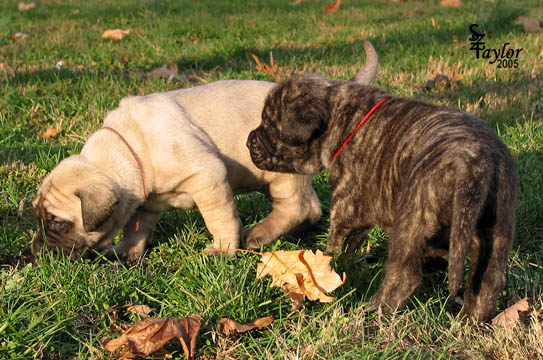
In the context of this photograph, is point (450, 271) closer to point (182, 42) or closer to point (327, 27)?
point (182, 42)

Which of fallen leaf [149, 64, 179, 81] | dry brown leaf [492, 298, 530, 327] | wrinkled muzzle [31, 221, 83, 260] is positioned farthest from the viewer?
fallen leaf [149, 64, 179, 81]

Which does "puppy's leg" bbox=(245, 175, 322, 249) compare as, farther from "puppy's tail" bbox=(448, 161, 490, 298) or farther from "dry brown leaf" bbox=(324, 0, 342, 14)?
"dry brown leaf" bbox=(324, 0, 342, 14)

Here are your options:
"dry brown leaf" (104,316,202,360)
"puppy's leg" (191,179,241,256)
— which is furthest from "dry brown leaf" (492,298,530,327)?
"puppy's leg" (191,179,241,256)

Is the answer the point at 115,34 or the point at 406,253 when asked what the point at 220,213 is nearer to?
the point at 406,253

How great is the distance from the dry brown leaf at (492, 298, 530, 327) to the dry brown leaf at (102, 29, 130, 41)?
8.64m

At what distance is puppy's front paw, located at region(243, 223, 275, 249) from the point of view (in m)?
4.48

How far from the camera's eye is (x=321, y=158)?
3992 mm

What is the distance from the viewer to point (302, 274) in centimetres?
334

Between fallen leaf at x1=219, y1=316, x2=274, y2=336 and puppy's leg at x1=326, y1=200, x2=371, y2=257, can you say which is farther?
puppy's leg at x1=326, y1=200, x2=371, y2=257

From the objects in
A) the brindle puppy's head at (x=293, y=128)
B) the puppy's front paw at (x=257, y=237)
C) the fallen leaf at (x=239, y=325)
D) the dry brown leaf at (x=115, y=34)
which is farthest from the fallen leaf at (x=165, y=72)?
the fallen leaf at (x=239, y=325)

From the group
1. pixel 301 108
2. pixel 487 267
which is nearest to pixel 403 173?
pixel 487 267

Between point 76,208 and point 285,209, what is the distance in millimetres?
1569

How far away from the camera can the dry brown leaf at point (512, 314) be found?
3.16m

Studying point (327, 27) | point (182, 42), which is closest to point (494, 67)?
point (327, 27)
